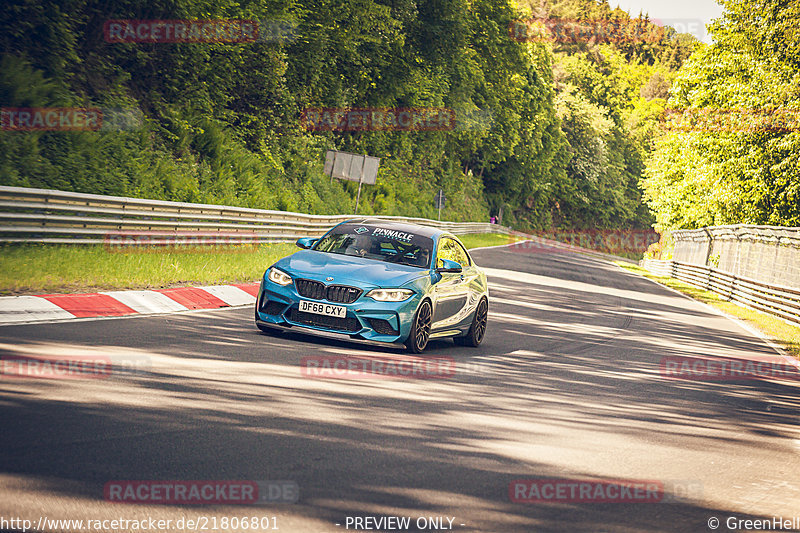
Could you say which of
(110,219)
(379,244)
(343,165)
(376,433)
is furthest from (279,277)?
(343,165)

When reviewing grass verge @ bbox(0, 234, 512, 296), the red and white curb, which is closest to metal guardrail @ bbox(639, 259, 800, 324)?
grass verge @ bbox(0, 234, 512, 296)

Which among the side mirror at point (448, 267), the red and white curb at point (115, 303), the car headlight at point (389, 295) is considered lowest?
the red and white curb at point (115, 303)

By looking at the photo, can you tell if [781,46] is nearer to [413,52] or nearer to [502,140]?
[413,52]

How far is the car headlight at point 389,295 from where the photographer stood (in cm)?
1059

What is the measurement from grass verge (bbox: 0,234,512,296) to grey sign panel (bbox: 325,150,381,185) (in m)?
17.3

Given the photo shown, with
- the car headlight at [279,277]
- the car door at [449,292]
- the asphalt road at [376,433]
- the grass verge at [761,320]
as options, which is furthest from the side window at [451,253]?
the grass verge at [761,320]

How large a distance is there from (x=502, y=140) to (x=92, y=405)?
71.0 m

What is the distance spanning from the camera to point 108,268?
14281 mm

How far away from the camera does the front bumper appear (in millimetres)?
10539

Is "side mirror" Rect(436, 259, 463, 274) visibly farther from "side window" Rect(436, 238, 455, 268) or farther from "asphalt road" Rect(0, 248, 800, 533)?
"asphalt road" Rect(0, 248, 800, 533)

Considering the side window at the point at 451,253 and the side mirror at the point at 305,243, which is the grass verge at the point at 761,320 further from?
the side mirror at the point at 305,243

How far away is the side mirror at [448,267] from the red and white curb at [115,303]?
12.6 ft

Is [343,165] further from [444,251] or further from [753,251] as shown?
[444,251]

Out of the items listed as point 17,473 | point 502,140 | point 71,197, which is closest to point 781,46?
point 502,140
